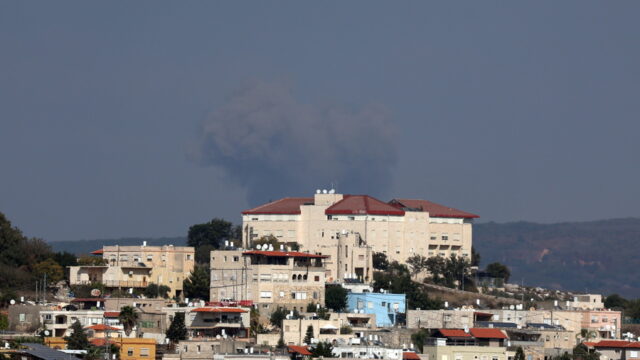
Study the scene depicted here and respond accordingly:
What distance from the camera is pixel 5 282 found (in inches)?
3816

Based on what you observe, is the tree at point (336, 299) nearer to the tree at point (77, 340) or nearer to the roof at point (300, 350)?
the roof at point (300, 350)

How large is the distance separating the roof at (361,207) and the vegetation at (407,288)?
7.17 m

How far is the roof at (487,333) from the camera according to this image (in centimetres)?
8311

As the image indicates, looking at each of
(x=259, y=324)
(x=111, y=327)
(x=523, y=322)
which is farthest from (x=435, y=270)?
(x=111, y=327)

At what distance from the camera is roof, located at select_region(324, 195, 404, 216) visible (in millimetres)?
118188

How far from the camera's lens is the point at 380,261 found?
115875mm

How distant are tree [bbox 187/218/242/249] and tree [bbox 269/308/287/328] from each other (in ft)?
108

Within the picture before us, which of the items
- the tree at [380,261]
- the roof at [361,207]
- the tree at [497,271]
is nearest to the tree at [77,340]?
the tree at [380,261]

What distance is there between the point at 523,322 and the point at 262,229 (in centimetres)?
3052

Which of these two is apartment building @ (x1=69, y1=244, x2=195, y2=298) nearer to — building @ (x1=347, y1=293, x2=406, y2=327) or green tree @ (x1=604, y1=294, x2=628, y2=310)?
building @ (x1=347, y1=293, x2=406, y2=327)

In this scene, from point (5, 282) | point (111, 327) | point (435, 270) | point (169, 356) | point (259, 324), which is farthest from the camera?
point (435, 270)

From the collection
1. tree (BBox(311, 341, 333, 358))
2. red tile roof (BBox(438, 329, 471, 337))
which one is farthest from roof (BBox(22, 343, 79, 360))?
red tile roof (BBox(438, 329, 471, 337))

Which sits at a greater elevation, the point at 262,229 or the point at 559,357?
the point at 262,229

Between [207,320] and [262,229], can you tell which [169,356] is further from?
[262,229]
